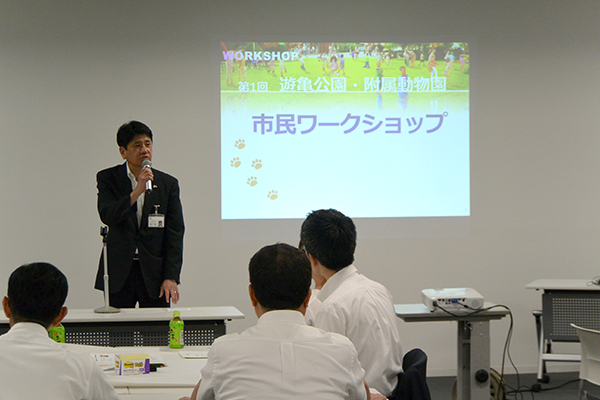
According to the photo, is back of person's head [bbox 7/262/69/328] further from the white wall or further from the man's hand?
the white wall

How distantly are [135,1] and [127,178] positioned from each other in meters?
2.07

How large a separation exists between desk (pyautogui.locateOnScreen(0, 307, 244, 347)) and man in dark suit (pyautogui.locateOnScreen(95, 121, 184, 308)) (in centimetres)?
28

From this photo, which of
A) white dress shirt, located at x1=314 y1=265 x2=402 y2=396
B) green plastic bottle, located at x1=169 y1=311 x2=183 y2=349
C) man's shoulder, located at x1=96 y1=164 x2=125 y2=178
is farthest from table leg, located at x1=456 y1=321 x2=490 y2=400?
man's shoulder, located at x1=96 y1=164 x2=125 y2=178

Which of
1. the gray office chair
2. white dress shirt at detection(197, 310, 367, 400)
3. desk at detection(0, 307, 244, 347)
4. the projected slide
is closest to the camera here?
white dress shirt at detection(197, 310, 367, 400)

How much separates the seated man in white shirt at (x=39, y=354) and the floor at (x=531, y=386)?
3407mm

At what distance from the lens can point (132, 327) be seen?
9.58 ft

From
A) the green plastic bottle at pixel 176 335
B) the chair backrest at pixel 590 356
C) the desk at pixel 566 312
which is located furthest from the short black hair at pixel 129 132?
the desk at pixel 566 312

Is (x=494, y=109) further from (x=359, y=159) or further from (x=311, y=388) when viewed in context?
(x=311, y=388)

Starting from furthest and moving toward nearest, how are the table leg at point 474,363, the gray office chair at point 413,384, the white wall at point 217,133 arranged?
the white wall at point 217,133
the table leg at point 474,363
the gray office chair at point 413,384

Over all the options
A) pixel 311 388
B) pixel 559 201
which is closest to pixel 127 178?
pixel 311 388

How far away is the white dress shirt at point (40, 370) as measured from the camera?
1.37m

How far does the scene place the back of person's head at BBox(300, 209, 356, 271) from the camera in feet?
7.27

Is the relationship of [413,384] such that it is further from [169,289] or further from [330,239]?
[169,289]

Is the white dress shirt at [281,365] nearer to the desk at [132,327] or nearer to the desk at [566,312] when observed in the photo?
the desk at [132,327]
